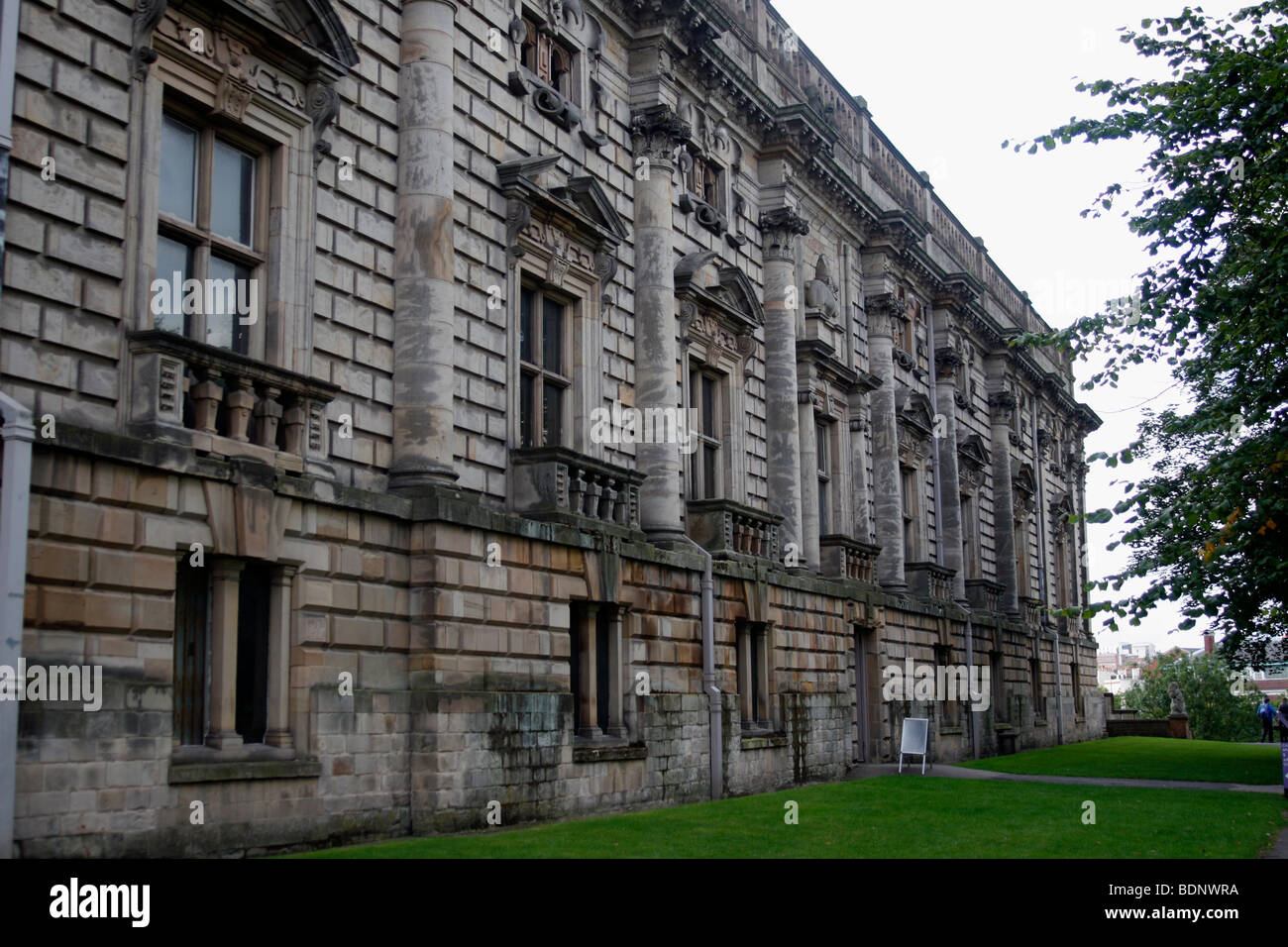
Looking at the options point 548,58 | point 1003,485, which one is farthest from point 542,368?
point 1003,485

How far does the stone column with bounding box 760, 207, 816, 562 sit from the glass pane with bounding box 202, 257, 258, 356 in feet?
48.7

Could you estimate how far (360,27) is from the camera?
1662 centimetres

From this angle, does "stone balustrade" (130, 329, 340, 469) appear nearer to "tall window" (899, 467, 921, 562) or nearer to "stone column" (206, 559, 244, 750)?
"stone column" (206, 559, 244, 750)

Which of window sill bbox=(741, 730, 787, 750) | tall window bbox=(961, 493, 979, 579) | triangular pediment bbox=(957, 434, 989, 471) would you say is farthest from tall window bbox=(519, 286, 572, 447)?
tall window bbox=(961, 493, 979, 579)

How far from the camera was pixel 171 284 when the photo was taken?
13664 mm

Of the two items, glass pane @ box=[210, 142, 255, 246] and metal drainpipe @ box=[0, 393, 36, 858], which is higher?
glass pane @ box=[210, 142, 255, 246]

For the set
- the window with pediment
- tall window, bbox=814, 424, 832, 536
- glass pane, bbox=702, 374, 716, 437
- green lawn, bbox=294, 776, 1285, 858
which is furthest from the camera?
tall window, bbox=814, 424, 832, 536

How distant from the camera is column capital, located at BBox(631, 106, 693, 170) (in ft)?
75.6

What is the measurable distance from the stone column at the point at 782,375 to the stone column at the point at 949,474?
12.7 meters

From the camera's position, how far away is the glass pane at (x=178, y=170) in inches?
546

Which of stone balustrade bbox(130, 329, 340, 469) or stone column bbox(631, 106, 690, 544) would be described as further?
stone column bbox(631, 106, 690, 544)

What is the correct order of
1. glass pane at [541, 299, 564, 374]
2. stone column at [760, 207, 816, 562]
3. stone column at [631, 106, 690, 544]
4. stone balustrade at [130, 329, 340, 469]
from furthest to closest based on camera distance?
stone column at [760, 207, 816, 562] → stone column at [631, 106, 690, 544] → glass pane at [541, 299, 564, 374] → stone balustrade at [130, 329, 340, 469]

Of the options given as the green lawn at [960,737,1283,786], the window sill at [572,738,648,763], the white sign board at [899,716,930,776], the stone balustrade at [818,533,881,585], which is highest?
the stone balustrade at [818,533,881,585]

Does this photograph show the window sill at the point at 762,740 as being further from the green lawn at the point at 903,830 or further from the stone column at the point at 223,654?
the stone column at the point at 223,654
